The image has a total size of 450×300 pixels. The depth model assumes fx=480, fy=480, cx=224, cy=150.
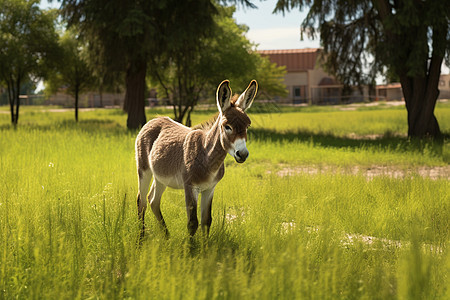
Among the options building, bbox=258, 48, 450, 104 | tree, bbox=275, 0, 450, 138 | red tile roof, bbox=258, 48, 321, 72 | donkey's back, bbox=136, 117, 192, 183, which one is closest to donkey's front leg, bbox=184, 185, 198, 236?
donkey's back, bbox=136, 117, 192, 183

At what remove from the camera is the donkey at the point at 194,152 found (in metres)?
3.93

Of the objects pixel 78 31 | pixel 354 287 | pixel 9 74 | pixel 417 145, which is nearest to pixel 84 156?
pixel 354 287

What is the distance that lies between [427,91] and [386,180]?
11081 millimetres

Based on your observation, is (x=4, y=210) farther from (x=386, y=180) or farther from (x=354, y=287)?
(x=386, y=180)

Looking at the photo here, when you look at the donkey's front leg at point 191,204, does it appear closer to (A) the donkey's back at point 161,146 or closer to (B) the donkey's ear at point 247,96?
(A) the donkey's back at point 161,146

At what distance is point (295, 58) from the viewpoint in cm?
6900

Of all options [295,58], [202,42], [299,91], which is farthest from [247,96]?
[299,91]

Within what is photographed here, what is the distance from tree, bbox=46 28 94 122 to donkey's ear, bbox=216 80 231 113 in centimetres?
1931

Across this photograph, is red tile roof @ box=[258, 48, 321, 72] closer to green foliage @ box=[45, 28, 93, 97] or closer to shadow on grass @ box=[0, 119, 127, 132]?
green foliage @ box=[45, 28, 93, 97]

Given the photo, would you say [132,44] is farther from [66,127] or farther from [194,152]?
[194,152]

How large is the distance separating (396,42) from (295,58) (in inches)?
2068

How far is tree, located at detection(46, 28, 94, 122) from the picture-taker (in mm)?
26719

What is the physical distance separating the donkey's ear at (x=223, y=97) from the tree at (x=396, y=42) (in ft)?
44.8

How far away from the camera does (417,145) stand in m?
15.5
